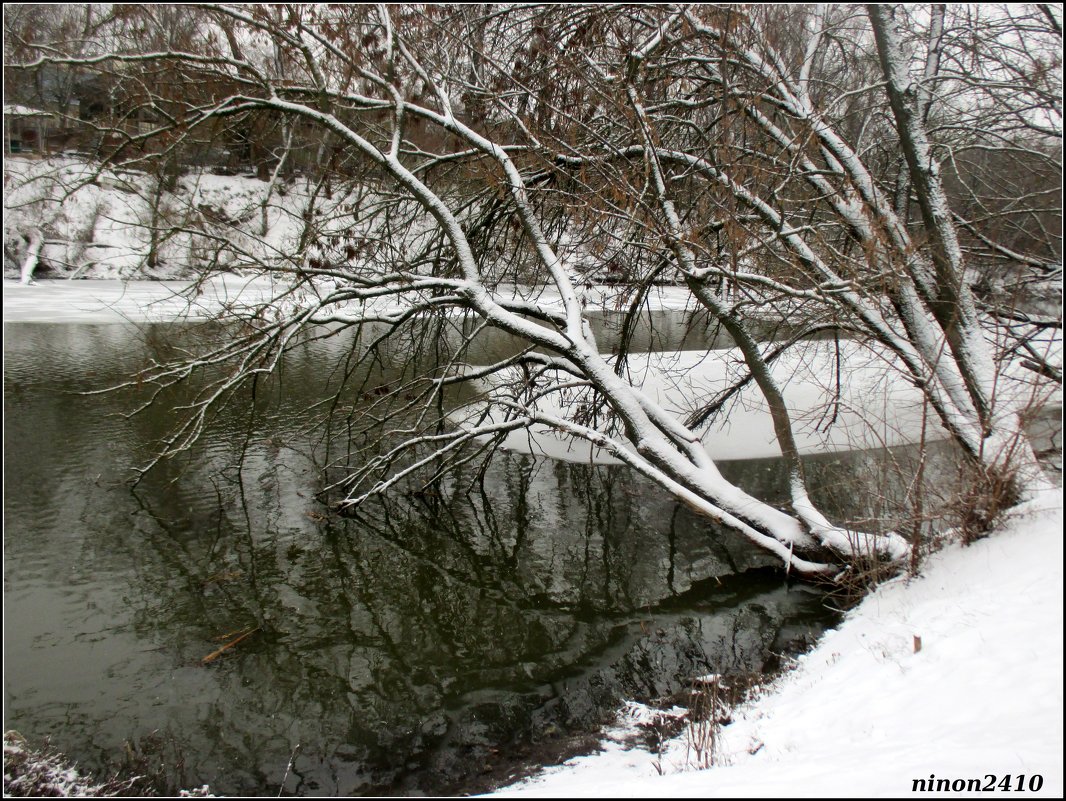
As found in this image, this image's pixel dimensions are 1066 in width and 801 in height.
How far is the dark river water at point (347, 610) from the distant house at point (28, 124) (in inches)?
85.5

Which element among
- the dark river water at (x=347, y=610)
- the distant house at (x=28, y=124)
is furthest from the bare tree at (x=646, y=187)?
the dark river water at (x=347, y=610)

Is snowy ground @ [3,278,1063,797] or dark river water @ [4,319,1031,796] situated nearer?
snowy ground @ [3,278,1063,797]

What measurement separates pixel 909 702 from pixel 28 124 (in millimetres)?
13903

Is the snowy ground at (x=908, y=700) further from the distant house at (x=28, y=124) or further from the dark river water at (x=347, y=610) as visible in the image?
the distant house at (x=28, y=124)

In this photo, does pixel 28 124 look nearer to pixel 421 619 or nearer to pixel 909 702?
pixel 421 619

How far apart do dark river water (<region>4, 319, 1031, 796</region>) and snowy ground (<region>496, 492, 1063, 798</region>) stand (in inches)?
26.4

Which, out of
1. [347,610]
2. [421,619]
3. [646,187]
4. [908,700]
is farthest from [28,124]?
[908,700]

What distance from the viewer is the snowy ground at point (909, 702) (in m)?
3.13

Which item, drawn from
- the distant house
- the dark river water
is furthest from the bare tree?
the dark river water

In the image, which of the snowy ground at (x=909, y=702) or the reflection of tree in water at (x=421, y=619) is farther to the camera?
the reflection of tree in water at (x=421, y=619)

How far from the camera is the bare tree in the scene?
6168 millimetres

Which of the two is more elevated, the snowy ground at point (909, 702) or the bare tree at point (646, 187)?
the bare tree at point (646, 187)

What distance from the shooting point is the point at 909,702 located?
3865mm

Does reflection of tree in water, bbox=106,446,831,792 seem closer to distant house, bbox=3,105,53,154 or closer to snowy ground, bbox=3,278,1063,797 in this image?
snowy ground, bbox=3,278,1063,797
